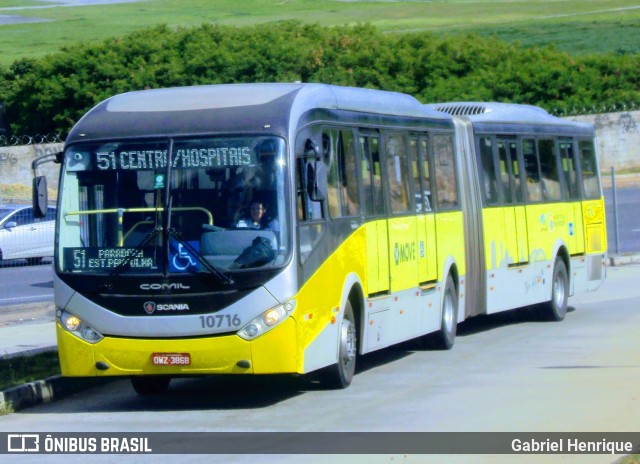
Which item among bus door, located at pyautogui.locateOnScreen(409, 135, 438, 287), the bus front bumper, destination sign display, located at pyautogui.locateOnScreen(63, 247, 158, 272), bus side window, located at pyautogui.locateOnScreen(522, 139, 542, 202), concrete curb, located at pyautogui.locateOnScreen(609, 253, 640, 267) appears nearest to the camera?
the bus front bumper

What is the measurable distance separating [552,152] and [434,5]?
7239 cm

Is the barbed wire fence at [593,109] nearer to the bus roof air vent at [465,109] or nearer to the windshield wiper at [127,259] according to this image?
the bus roof air vent at [465,109]

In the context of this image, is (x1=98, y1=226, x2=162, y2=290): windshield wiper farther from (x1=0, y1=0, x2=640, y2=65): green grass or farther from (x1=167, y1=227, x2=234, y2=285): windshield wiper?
(x1=0, y1=0, x2=640, y2=65): green grass

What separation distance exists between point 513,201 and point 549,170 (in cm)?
149

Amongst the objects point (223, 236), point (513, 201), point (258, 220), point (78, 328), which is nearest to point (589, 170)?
point (513, 201)

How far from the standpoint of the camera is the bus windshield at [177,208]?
37.8 feet

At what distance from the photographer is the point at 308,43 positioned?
2345 inches

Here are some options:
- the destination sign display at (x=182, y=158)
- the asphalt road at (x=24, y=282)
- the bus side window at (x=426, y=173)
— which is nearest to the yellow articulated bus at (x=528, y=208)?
the bus side window at (x=426, y=173)

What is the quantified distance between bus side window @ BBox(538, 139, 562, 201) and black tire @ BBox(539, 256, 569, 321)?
3.17 feet

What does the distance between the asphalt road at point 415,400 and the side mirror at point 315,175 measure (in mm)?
1822

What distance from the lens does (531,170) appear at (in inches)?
755

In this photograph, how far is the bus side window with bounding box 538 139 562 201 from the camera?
19.5 metres

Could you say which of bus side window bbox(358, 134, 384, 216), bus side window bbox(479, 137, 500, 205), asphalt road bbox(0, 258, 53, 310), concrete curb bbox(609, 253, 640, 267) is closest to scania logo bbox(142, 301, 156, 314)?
bus side window bbox(358, 134, 384, 216)

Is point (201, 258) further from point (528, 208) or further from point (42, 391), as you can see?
point (528, 208)
